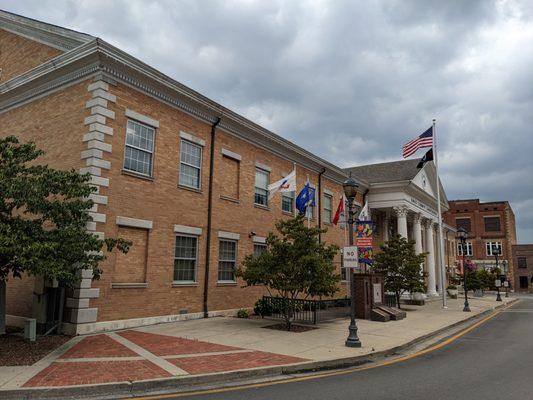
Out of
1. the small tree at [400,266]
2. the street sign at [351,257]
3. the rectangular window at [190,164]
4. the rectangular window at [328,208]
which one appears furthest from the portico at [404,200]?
the street sign at [351,257]

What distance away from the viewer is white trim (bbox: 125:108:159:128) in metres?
15.1

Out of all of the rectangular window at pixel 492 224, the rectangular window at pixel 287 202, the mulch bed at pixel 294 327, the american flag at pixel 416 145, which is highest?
the rectangular window at pixel 492 224

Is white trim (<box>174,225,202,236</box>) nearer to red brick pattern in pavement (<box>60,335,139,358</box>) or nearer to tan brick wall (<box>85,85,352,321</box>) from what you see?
tan brick wall (<box>85,85,352,321</box>)

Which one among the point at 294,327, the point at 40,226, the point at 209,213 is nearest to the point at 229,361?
the point at 40,226

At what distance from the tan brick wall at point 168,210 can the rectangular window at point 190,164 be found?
0.86 ft

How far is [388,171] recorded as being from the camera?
3734cm

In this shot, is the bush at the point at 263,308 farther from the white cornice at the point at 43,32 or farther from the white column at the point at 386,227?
the white column at the point at 386,227

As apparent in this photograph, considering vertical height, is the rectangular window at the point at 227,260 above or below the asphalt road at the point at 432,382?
above

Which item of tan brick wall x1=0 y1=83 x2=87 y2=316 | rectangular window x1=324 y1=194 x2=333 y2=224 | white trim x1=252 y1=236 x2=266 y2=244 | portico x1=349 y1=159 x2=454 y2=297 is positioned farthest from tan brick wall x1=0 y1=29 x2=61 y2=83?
portico x1=349 y1=159 x2=454 y2=297

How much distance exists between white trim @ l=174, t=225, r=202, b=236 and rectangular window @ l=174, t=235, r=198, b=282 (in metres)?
0.22

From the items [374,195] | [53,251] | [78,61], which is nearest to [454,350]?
[53,251]

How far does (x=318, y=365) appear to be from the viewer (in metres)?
9.53

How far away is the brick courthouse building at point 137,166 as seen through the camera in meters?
14.0

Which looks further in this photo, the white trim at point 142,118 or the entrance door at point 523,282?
the entrance door at point 523,282
